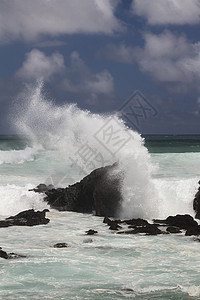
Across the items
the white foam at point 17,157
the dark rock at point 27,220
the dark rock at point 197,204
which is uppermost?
the white foam at point 17,157

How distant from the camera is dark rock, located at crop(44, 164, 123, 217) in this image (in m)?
18.0

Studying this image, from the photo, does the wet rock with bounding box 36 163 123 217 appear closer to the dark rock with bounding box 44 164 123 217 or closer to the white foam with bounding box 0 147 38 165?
the dark rock with bounding box 44 164 123 217

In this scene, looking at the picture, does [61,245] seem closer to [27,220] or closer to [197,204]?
[27,220]

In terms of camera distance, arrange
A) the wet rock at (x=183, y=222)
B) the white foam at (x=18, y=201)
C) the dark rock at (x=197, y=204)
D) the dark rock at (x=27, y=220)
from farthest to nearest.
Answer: the white foam at (x=18, y=201), the dark rock at (x=197, y=204), the dark rock at (x=27, y=220), the wet rock at (x=183, y=222)

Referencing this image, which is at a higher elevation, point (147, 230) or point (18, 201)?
point (18, 201)

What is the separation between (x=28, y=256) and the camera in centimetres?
1129

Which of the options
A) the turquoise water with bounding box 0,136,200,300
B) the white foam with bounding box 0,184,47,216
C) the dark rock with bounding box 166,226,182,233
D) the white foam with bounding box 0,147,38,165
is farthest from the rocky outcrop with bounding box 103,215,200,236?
the white foam with bounding box 0,147,38,165

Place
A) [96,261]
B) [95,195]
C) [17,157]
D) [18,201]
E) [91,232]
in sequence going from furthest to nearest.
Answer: [17,157], [18,201], [95,195], [91,232], [96,261]

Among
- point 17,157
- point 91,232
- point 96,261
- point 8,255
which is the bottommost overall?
point 96,261

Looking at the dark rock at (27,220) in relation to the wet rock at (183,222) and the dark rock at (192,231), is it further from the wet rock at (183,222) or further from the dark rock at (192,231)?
the dark rock at (192,231)

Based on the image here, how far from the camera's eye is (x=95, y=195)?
716 inches

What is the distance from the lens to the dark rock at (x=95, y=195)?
18.0 metres

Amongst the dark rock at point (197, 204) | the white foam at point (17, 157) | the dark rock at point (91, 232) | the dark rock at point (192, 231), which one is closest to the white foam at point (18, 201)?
the dark rock at point (91, 232)

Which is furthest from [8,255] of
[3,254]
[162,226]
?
[162,226]
